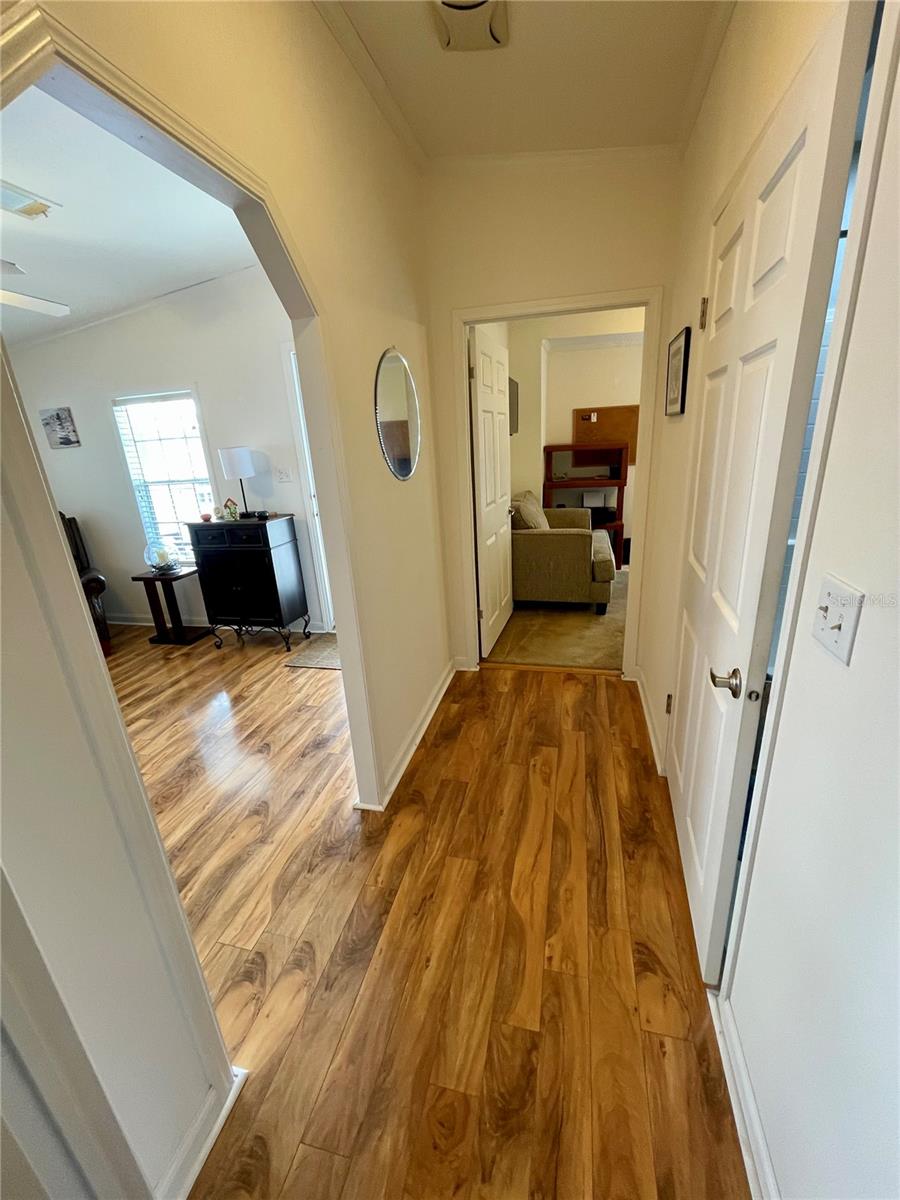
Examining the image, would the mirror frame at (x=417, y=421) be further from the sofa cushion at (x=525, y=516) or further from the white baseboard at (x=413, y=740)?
the sofa cushion at (x=525, y=516)

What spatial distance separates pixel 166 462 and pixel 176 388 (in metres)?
0.65

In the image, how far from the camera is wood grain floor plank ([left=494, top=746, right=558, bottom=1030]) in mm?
1273

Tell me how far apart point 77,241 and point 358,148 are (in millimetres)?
1714

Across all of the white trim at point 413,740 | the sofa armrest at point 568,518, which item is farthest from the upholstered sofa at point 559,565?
the white trim at point 413,740

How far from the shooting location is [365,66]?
1673 mm

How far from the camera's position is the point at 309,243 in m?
1.46

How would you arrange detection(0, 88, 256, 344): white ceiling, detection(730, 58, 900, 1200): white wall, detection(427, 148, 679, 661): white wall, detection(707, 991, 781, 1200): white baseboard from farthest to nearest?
detection(427, 148, 679, 661): white wall → detection(0, 88, 256, 344): white ceiling → detection(707, 991, 781, 1200): white baseboard → detection(730, 58, 900, 1200): white wall

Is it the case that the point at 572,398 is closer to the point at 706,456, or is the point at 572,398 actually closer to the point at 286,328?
the point at 286,328

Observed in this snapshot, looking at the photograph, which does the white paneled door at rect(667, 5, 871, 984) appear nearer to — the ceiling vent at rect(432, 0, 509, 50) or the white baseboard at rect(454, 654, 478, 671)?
the ceiling vent at rect(432, 0, 509, 50)

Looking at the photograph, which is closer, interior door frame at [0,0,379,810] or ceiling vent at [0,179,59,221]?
interior door frame at [0,0,379,810]

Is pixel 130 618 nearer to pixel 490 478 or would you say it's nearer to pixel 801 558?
pixel 490 478

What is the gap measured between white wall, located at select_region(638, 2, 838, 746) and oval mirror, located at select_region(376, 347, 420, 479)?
119cm

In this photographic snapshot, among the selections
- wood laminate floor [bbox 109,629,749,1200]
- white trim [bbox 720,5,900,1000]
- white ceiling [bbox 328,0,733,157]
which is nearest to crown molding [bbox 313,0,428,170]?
white ceiling [bbox 328,0,733,157]

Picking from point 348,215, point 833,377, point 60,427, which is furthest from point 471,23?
point 60,427
